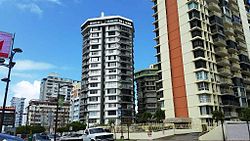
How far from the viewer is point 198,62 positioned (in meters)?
57.7

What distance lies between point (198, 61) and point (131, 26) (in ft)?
173

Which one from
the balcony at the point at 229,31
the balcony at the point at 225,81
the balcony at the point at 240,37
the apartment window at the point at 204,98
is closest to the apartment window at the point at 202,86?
the apartment window at the point at 204,98

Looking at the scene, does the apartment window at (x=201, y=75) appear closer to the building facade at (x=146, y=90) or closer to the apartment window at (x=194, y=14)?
the apartment window at (x=194, y=14)

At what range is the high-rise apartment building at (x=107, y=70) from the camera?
89562 mm

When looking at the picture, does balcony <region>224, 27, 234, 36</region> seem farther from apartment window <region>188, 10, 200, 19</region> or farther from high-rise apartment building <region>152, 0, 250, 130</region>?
apartment window <region>188, 10, 200, 19</region>

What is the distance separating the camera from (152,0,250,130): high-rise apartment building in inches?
2195

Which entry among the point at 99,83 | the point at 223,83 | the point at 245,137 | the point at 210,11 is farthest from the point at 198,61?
the point at 99,83

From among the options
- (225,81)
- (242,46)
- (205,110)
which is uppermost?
(242,46)

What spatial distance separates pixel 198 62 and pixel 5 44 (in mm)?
47989

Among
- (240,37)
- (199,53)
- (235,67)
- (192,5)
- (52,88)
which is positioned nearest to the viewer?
(199,53)

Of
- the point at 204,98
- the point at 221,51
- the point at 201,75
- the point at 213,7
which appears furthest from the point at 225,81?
the point at 213,7

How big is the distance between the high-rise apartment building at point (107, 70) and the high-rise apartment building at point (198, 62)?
91.2 feet

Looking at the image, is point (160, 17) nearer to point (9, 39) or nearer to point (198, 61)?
point (198, 61)

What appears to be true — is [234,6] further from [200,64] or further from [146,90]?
[146,90]
